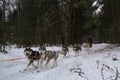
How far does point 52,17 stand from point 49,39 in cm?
558

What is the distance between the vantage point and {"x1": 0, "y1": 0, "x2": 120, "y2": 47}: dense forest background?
2752 cm

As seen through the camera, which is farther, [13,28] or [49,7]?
[13,28]

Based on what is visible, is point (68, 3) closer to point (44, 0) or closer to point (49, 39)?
point (44, 0)

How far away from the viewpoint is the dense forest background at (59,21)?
90.3 ft

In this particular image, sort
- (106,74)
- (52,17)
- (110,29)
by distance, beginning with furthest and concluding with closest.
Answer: (52,17) → (110,29) → (106,74)

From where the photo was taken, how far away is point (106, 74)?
1229 cm

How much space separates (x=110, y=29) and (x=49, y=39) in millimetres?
16124

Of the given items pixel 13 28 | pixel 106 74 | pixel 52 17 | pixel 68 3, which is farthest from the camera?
pixel 13 28

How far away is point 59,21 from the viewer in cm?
3634

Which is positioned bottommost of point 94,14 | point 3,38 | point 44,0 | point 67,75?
point 67,75

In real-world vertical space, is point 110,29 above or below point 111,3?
below

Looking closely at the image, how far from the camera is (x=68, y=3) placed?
32031mm

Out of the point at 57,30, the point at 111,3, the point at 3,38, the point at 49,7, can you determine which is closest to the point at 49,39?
the point at 57,30

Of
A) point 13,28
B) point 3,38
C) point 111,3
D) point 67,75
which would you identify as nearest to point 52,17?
point 3,38
